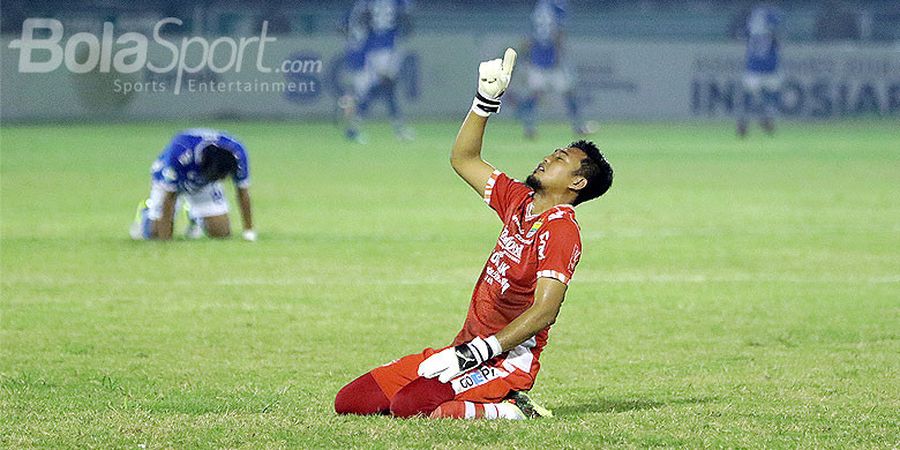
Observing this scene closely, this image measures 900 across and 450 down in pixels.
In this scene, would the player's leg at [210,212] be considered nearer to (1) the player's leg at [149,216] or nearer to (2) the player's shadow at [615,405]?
(1) the player's leg at [149,216]

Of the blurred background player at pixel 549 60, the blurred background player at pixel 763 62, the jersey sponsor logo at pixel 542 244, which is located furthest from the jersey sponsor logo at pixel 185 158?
the blurred background player at pixel 763 62

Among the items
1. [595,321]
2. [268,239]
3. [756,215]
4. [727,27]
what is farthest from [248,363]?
[727,27]

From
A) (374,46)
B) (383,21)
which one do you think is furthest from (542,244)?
(374,46)

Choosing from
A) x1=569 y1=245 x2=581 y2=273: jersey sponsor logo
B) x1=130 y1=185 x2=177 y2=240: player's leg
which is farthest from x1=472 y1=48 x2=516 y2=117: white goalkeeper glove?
x1=130 y1=185 x2=177 y2=240: player's leg

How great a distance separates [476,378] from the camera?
21.1ft

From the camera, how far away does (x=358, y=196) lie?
17984mm

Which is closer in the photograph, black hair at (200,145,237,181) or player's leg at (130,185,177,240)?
black hair at (200,145,237,181)

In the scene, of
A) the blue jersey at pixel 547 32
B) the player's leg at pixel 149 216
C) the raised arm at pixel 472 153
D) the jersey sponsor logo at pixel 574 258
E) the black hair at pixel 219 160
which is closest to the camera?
the jersey sponsor logo at pixel 574 258

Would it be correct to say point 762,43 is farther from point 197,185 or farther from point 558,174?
point 558,174

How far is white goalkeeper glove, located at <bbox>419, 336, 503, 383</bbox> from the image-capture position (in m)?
6.09

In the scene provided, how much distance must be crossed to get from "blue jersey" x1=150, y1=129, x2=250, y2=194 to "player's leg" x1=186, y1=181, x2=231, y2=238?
0.29 m

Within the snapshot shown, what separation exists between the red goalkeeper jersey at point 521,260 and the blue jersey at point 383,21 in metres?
23.4

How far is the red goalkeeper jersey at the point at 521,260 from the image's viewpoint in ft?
20.6

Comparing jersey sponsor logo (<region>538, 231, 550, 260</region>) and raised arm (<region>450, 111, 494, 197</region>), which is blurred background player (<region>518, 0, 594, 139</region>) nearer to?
raised arm (<region>450, 111, 494, 197</region>)
